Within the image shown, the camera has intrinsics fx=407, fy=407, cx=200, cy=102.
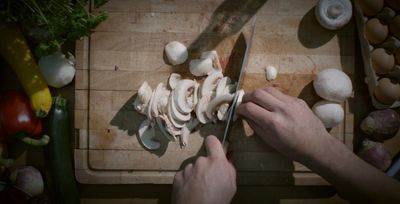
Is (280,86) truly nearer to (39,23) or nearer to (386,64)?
(386,64)

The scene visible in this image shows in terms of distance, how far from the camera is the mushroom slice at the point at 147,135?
5.24 ft

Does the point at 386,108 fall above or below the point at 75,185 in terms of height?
above

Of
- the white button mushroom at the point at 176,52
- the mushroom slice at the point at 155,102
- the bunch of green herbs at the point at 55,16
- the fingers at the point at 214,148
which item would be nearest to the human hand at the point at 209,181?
the fingers at the point at 214,148

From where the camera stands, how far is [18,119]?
153cm

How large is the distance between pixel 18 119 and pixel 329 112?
3.87 ft

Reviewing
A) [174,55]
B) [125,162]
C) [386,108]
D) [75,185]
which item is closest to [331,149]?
[386,108]

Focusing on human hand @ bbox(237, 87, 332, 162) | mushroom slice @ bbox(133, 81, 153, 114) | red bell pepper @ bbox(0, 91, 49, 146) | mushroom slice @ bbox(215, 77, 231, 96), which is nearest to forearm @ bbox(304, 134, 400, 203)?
human hand @ bbox(237, 87, 332, 162)

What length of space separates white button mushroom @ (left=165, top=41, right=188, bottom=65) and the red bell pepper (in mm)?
553

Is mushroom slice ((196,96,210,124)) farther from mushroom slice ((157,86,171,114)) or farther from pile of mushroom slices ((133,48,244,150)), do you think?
mushroom slice ((157,86,171,114))

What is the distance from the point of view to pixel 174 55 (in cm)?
157

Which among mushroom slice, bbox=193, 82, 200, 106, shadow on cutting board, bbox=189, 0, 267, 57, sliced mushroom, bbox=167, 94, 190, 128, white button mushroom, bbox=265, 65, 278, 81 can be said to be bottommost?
sliced mushroom, bbox=167, 94, 190, 128

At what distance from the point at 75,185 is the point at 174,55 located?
649 mm

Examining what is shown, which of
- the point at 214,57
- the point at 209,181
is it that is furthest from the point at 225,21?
the point at 209,181

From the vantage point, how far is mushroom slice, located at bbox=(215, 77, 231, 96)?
1570mm
